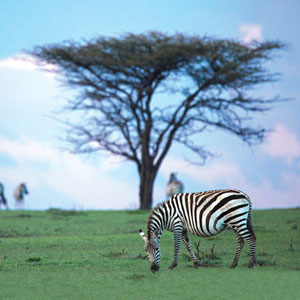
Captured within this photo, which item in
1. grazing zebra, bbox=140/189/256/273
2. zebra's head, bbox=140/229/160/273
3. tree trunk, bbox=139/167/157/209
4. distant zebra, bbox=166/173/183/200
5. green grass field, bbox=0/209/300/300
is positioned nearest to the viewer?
green grass field, bbox=0/209/300/300

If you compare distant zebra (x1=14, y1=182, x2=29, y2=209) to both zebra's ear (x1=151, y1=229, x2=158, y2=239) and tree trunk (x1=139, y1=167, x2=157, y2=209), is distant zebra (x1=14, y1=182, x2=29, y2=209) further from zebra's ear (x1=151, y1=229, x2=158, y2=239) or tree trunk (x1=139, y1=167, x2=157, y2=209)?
zebra's ear (x1=151, y1=229, x2=158, y2=239)

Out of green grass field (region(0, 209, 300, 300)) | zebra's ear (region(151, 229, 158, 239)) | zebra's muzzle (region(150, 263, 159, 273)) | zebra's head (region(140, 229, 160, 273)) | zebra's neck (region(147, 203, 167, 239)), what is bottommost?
green grass field (region(0, 209, 300, 300))

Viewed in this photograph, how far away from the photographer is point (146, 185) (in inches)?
1031

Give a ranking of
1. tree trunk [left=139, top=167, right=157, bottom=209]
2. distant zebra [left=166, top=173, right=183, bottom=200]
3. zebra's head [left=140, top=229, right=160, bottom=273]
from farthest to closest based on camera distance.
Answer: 1. distant zebra [left=166, top=173, right=183, bottom=200]
2. tree trunk [left=139, top=167, right=157, bottom=209]
3. zebra's head [left=140, top=229, right=160, bottom=273]

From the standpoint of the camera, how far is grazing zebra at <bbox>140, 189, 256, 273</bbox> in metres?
7.21

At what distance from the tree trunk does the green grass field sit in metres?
12.4

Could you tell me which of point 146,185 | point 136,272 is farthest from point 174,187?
point 136,272

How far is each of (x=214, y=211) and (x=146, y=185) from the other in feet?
62.2

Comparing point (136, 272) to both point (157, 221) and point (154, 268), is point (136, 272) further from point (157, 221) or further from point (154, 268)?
point (157, 221)

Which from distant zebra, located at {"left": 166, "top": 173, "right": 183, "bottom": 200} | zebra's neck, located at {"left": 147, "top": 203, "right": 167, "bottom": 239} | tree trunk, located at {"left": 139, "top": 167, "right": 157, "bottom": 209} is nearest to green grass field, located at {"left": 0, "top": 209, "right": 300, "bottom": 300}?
zebra's neck, located at {"left": 147, "top": 203, "right": 167, "bottom": 239}

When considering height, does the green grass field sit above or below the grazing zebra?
below

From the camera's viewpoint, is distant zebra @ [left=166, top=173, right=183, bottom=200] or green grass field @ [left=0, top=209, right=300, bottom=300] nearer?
green grass field @ [left=0, top=209, right=300, bottom=300]

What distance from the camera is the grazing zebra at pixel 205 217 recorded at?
23.7 ft

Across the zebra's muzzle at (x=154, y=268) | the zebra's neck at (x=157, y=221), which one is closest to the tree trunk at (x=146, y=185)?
the zebra's neck at (x=157, y=221)
